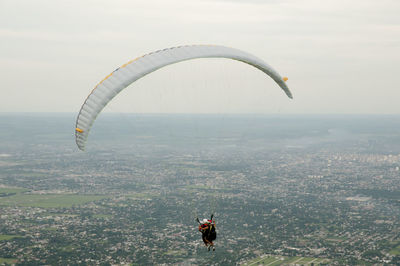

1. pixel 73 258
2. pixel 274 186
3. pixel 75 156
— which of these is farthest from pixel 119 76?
pixel 75 156

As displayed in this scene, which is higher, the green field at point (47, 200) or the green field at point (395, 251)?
the green field at point (47, 200)

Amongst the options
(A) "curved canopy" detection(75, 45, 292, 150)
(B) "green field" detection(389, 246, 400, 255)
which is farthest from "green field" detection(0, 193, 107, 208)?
(A) "curved canopy" detection(75, 45, 292, 150)

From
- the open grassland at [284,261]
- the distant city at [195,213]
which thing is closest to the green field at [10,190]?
the distant city at [195,213]

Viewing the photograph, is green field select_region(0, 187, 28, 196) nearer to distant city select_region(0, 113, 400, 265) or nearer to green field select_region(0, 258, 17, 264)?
distant city select_region(0, 113, 400, 265)

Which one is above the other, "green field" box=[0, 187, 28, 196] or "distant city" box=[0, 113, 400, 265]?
"green field" box=[0, 187, 28, 196]

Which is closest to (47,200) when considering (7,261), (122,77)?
(7,261)

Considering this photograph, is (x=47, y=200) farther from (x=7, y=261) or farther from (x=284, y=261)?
(x=284, y=261)

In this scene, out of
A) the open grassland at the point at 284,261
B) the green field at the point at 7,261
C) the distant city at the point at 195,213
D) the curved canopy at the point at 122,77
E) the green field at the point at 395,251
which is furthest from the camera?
the green field at the point at 395,251

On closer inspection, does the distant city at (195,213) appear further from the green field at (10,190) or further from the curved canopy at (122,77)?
the curved canopy at (122,77)
